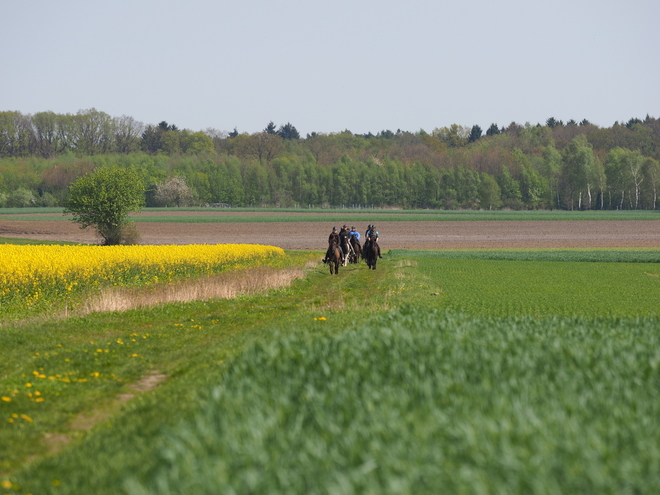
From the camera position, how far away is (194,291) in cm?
2400

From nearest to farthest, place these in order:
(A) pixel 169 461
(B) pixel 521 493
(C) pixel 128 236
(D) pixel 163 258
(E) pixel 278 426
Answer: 1. (B) pixel 521 493
2. (A) pixel 169 461
3. (E) pixel 278 426
4. (D) pixel 163 258
5. (C) pixel 128 236

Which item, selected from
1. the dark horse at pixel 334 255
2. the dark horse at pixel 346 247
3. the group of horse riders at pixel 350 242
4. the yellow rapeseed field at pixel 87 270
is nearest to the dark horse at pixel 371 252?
the group of horse riders at pixel 350 242

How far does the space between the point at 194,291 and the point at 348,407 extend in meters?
17.0

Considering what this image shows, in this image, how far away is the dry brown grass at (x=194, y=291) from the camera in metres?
20.6

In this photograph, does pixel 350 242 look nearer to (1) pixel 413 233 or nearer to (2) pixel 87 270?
(2) pixel 87 270

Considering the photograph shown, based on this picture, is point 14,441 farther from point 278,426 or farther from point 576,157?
A: point 576,157

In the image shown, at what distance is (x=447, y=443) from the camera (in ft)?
20.5

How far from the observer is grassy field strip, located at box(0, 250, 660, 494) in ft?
18.8

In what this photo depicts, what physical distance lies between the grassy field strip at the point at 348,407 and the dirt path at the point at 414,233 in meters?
54.5

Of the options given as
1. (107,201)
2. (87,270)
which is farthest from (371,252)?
(107,201)

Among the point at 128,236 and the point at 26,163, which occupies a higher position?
the point at 26,163

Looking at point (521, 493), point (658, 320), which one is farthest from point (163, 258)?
point (521, 493)

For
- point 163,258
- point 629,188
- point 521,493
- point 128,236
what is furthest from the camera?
point 629,188

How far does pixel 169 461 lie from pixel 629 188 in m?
168
